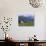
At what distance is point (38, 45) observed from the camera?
338 centimetres

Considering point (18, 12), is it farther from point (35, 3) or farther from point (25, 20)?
point (35, 3)

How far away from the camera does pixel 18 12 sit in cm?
357

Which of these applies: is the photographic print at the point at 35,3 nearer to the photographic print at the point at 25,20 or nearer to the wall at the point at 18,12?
the wall at the point at 18,12

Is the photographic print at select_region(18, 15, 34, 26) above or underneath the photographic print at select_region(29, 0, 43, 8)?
underneath

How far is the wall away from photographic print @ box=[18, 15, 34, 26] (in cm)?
11

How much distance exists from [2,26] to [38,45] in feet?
3.73

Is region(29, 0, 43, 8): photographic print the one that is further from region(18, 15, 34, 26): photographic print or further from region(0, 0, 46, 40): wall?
region(18, 15, 34, 26): photographic print

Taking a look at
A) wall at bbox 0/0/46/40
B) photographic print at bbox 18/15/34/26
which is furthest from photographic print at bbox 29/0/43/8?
photographic print at bbox 18/15/34/26

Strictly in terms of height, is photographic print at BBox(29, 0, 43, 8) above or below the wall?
above

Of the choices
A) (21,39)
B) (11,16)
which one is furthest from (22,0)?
(21,39)

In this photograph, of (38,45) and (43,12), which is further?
(43,12)

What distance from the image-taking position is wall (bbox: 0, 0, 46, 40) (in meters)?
3.54

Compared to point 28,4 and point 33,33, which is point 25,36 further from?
point 28,4

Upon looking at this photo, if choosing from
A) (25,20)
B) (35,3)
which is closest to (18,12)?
(25,20)
